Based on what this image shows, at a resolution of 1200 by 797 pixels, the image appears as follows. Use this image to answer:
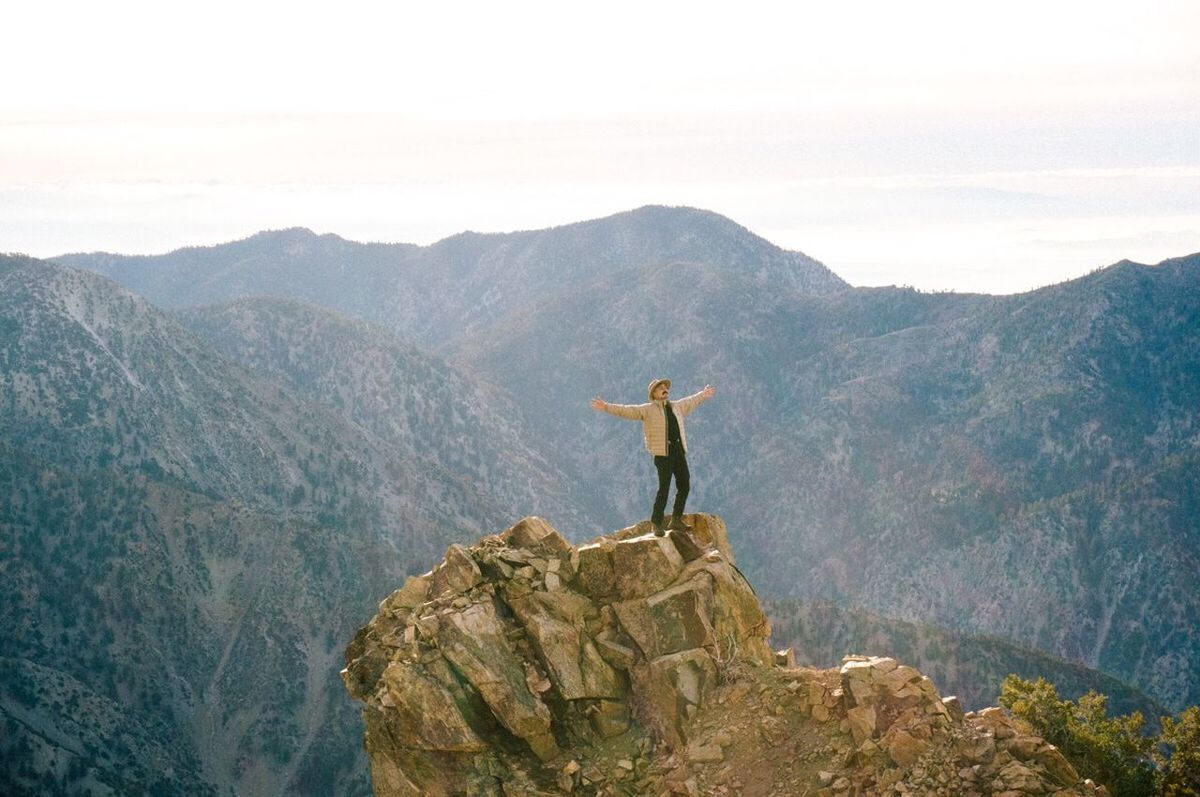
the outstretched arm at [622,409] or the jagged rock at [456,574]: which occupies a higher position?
the outstretched arm at [622,409]

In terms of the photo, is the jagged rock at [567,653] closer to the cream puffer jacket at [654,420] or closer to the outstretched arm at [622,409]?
the cream puffer jacket at [654,420]

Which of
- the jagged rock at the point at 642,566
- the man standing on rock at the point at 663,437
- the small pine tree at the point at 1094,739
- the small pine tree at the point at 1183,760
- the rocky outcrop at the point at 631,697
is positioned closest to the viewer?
the rocky outcrop at the point at 631,697

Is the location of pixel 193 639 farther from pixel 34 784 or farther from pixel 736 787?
pixel 736 787

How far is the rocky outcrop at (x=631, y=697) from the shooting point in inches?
915

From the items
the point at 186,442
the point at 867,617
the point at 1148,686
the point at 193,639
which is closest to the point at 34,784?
the point at 193,639

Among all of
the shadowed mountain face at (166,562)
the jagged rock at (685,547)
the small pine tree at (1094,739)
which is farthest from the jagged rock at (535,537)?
the shadowed mountain face at (166,562)

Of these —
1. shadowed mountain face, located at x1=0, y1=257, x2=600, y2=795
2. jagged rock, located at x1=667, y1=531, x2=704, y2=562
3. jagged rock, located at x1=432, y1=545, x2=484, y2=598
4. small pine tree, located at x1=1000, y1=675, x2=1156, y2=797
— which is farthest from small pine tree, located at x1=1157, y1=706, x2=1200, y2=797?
shadowed mountain face, located at x1=0, y1=257, x2=600, y2=795

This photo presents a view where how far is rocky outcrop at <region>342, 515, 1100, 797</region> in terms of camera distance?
2323 centimetres

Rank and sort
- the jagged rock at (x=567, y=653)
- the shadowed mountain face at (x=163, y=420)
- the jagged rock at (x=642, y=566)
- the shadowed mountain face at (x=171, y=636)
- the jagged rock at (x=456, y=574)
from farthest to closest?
1. the shadowed mountain face at (x=163, y=420)
2. the shadowed mountain face at (x=171, y=636)
3. the jagged rock at (x=456, y=574)
4. the jagged rock at (x=642, y=566)
5. the jagged rock at (x=567, y=653)

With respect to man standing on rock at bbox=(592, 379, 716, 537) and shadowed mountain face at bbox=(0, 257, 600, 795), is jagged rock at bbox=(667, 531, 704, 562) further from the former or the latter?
shadowed mountain face at bbox=(0, 257, 600, 795)

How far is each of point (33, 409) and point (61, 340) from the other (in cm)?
1558

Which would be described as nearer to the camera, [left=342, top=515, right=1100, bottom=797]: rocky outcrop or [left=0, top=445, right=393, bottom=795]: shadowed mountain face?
[left=342, top=515, right=1100, bottom=797]: rocky outcrop

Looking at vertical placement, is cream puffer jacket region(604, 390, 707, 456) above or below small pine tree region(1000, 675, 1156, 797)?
above

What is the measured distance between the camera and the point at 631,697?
86.3ft
